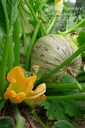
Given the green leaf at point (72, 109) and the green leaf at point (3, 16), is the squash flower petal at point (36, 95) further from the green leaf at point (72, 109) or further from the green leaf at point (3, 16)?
the green leaf at point (3, 16)

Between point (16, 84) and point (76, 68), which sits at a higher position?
point (16, 84)

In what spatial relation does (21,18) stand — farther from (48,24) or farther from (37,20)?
(48,24)

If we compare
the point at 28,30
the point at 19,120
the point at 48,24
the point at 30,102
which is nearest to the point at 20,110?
the point at 30,102

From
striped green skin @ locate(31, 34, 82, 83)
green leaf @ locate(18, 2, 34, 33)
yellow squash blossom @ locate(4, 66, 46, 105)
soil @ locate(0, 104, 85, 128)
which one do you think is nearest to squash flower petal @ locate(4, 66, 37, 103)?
yellow squash blossom @ locate(4, 66, 46, 105)

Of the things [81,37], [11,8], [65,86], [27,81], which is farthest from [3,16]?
[81,37]

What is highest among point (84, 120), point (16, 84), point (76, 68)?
point (16, 84)

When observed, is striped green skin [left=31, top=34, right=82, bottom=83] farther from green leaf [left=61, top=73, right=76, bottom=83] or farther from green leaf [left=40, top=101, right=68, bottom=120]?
green leaf [left=40, top=101, right=68, bottom=120]

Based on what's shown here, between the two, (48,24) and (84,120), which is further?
(48,24)
